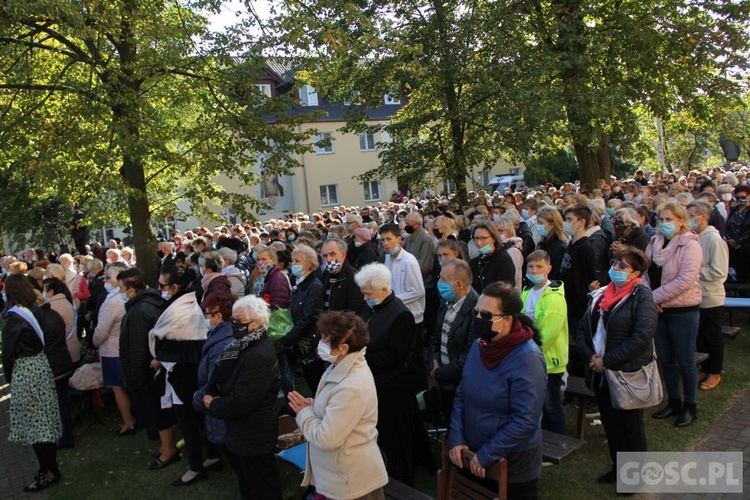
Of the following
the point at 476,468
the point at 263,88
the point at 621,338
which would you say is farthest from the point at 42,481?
the point at 263,88

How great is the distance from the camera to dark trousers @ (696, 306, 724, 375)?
6238 mm

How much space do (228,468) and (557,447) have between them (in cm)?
333

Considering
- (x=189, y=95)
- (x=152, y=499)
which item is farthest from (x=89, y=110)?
(x=152, y=499)

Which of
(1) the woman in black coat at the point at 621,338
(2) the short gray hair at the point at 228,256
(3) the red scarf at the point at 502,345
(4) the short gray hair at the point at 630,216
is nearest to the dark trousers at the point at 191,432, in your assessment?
(2) the short gray hair at the point at 228,256

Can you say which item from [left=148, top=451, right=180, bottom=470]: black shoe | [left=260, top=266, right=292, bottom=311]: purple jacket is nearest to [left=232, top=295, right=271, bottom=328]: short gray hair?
[left=260, top=266, right=292, bottom=311]: purple jacket

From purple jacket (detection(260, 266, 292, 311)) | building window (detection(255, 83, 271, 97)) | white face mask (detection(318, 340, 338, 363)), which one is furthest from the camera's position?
building window (detection(255, 83, 271, 97))

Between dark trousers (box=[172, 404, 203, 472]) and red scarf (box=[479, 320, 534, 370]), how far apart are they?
326cm

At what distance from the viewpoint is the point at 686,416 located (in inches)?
222

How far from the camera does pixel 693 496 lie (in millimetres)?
4527

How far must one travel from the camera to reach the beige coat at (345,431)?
358cm

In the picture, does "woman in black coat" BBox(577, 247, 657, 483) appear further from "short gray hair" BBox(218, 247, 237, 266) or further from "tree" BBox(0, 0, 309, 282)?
"tree" BBox(0, 0, 309, 282)

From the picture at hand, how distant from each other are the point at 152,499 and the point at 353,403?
3.13 meters

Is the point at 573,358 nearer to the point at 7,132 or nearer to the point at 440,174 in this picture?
the point at 440,174

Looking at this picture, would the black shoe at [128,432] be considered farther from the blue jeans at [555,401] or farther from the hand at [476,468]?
the hand at [476,468]
